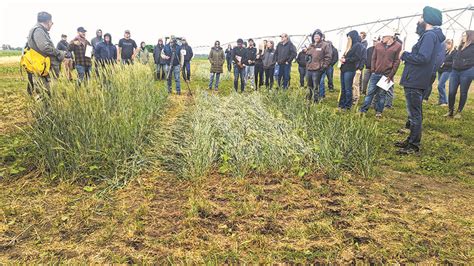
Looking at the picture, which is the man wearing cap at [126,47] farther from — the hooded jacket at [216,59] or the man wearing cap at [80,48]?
the hooded jacket at [216,59]

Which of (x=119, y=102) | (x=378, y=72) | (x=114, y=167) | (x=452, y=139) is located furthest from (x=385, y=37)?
(x=114, y=167)

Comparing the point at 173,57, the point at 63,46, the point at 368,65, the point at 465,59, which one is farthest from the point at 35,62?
the point at 465,59

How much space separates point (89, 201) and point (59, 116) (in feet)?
3.86

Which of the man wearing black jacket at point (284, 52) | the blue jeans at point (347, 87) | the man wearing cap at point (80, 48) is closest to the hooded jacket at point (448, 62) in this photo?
the blue jeans at point (347, 87)

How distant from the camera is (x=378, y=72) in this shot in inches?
234

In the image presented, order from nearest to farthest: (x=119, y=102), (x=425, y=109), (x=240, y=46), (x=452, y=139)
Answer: (x=119, y=102) < (x=452, y=139) < (x=425, y=109) < (x=240, y=46)

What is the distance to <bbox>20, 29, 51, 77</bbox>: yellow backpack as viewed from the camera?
4.36 m

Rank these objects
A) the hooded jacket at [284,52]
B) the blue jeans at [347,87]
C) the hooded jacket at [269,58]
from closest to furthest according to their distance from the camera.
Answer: the blue jeans at [347,87] → the hooded jacket at [284,52] → the hooded jacket at [269,58]

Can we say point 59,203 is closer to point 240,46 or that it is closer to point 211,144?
point 211,144

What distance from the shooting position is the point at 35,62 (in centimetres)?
436

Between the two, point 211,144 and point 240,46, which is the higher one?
point 240,46

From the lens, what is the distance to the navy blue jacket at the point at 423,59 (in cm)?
396

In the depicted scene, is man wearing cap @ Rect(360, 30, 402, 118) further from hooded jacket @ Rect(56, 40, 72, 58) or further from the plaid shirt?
hooded jacket @ Rect(56, 40, 72, 58)

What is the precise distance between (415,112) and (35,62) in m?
5.49
